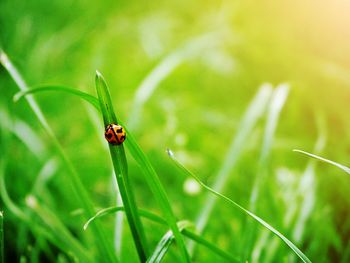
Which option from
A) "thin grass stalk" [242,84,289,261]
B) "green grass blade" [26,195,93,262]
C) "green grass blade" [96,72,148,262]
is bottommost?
"green grass blade" [26,195,93,262]

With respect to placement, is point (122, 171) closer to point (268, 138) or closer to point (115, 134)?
point (115, 134)

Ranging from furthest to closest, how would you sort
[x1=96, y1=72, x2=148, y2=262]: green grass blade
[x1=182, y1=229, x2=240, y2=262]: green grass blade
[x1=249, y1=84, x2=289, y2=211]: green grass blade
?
[x1=249, y1=84, x2=289, y2=211]: green grass blade → [x1=182, y1=229, x2=240, y2=262]: green grass blade → [x1=96, y1=72, x2=148, y2=262]: green grass blade

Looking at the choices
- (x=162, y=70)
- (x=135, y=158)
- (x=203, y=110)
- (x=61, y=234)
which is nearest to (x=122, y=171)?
(x=135, y=158)

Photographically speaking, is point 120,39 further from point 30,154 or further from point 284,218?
point 284,218

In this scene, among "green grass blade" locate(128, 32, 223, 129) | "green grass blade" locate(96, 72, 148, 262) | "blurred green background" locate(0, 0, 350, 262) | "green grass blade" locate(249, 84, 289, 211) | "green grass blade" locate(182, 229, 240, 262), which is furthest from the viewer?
"green grass blade" locate(128, 32, 223, 129)

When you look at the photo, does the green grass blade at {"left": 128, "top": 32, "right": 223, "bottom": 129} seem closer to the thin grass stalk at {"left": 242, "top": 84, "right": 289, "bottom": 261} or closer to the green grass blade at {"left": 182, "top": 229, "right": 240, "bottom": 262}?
the thin grass stalk at {"left": 242, "top": 84, "right": 289, "bottom": 261}

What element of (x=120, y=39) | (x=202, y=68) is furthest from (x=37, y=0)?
(x=202, y=68)

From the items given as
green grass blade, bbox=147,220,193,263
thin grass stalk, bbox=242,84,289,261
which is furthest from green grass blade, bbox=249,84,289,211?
green grass blade, bbox=147,220,193,263

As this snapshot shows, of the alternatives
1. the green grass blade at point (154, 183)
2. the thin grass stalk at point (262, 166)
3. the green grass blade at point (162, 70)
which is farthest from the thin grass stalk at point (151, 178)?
the green grass blade at point (162, 70)
